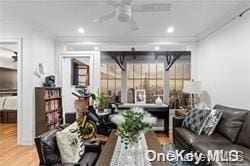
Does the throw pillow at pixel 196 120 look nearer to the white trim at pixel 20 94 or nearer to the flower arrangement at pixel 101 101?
the flower arrangement at pixel 101 101

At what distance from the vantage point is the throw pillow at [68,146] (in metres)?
2.29

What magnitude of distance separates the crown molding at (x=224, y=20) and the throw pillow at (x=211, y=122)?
180 centimetres

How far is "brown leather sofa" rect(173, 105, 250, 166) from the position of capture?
3.13 meters

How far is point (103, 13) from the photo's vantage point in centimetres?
446

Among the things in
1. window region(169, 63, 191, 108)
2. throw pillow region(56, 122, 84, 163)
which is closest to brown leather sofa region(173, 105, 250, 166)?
throw pillow region(56, 122, 84, 163)

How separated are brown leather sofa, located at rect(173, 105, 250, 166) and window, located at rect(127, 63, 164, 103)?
210 inches

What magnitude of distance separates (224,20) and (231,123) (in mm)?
2200

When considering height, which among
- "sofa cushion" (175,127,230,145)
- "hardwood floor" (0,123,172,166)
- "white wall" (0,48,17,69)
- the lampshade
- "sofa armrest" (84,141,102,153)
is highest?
"white wall" (0,48,17,69)

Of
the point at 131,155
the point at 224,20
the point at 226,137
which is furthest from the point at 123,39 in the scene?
the point at 131,155

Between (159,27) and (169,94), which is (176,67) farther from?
(159,27)

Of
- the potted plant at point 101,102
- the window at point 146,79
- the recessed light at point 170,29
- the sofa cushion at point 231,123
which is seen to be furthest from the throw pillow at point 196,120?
the window at point 146,79

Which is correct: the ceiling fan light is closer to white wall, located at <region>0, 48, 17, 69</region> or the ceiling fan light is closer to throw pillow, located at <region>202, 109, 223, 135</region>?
throw pillow, located at <region>202, 109, 223, 135</region>

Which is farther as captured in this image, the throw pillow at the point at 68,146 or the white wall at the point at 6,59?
the white wall at the point at 6,59

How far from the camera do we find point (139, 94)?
7.29m
